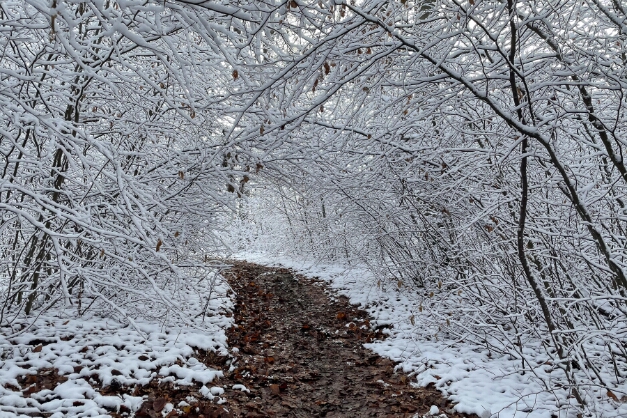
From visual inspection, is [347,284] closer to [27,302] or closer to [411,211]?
[411,211]

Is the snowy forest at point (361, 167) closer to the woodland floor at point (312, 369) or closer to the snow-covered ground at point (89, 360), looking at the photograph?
the snow-covered ground at point (89, 360)

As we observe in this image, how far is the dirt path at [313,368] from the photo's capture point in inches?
163

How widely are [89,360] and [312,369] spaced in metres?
2.60

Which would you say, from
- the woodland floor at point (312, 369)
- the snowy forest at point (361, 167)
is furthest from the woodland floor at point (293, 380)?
the snowy forest at point (361, 167)

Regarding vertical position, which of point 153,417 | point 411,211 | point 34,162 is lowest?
point 153,417

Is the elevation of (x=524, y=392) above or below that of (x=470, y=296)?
below

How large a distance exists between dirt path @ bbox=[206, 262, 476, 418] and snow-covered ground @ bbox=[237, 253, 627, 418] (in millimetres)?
198

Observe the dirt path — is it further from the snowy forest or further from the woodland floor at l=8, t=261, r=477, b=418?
the snowy forest

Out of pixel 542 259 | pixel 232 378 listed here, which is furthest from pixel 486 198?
pixel 232 378

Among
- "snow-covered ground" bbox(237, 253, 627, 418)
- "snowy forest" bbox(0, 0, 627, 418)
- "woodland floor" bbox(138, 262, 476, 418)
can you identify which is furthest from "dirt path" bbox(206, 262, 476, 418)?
"snowy forest" bbox(0, 0, 627, 418)

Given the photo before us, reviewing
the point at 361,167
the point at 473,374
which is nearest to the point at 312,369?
the point at 473,374

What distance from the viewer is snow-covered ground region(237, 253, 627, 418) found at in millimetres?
3699

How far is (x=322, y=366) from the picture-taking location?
211 inches

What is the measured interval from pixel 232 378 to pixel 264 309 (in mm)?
3532
